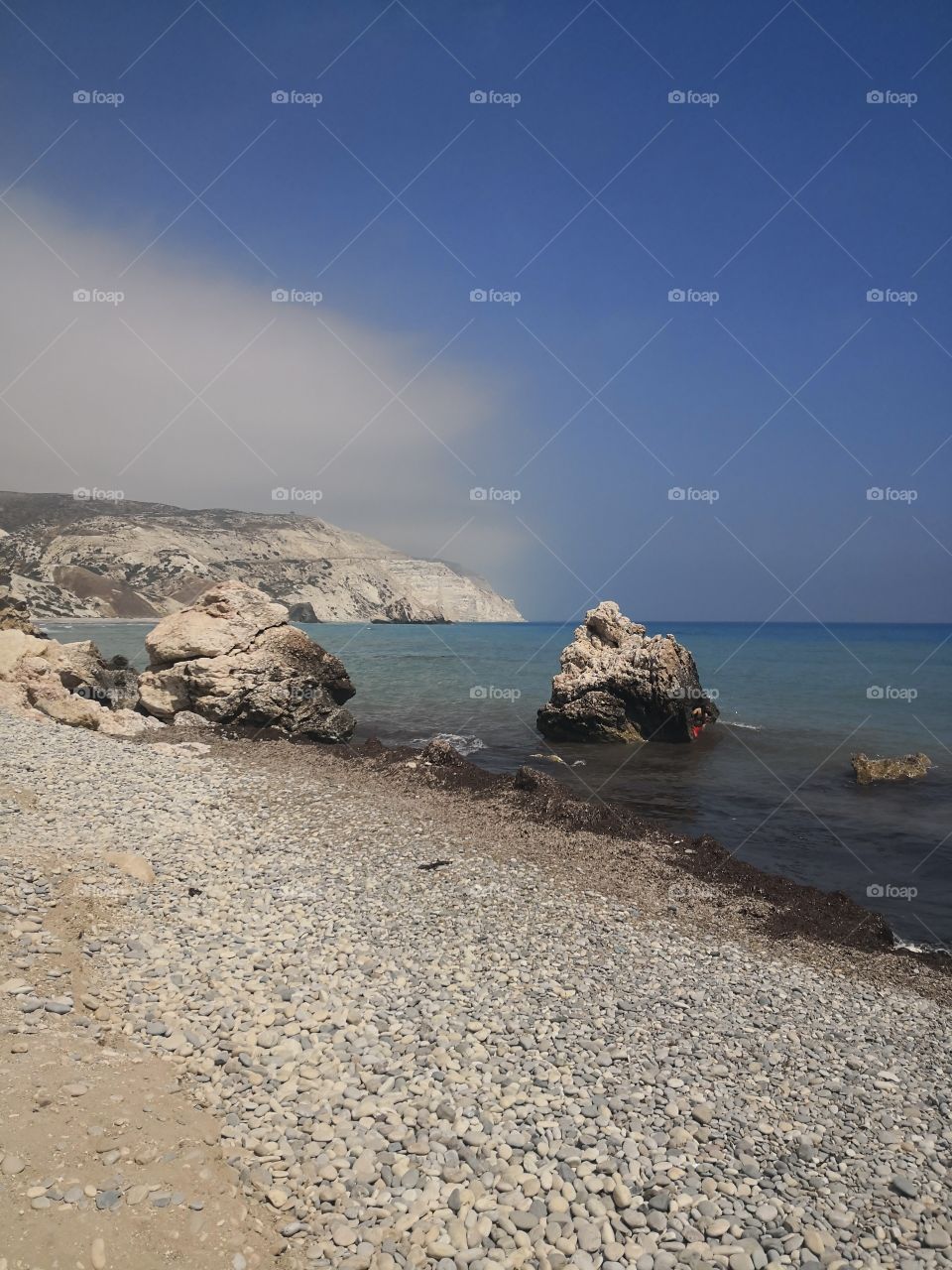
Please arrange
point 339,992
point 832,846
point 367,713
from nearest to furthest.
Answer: point 339,992
point 832,846
point 367,713

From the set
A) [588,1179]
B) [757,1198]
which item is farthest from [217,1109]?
[757,1198]

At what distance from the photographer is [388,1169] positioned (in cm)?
565

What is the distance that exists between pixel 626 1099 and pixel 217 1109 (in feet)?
12.1

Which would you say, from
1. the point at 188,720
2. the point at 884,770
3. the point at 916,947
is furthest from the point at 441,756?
the point at 884,770

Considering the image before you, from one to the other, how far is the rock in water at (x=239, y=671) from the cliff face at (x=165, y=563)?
96407mm

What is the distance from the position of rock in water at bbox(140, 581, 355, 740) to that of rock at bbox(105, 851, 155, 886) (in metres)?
13.0

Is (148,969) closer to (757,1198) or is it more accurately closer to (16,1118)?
(16,1118)

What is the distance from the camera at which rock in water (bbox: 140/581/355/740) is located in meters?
23.4

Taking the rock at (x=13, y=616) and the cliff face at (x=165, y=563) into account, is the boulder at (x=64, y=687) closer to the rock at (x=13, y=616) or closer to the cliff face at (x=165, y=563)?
the rock at (x=13, y=616)

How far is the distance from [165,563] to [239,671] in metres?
129

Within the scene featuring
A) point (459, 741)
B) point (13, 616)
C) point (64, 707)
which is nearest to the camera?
point (64, 707)

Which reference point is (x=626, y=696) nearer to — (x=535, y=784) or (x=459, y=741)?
(x=459, y=741)

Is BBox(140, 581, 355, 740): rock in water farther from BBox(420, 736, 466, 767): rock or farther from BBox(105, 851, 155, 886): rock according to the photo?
BBox(105, 851, 155, 886): rock

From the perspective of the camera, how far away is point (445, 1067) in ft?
22.8
